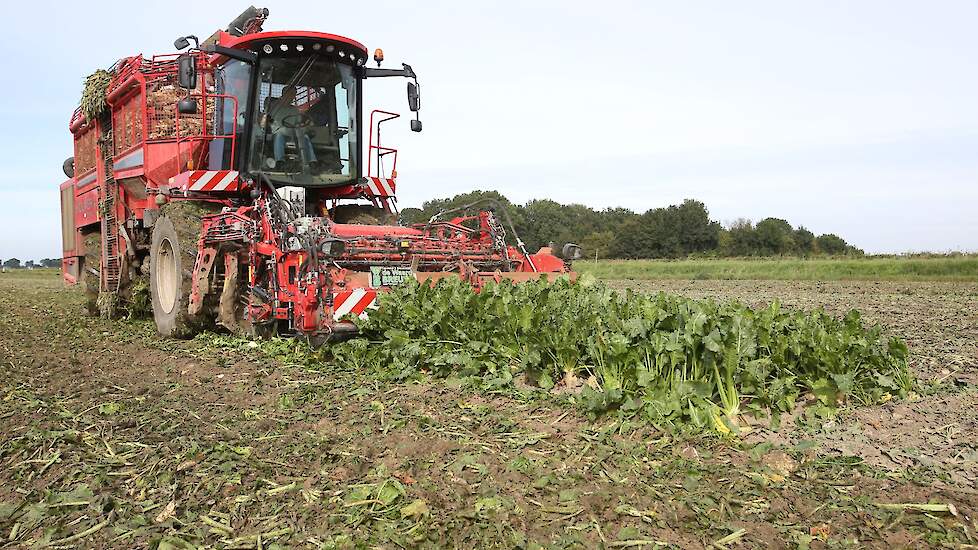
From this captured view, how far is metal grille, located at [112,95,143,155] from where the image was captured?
10281mm

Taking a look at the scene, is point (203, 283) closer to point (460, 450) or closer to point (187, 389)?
point (187, 389)

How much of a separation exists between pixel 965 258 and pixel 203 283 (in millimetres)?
22886

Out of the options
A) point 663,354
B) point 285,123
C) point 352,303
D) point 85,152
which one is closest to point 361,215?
point 285,123

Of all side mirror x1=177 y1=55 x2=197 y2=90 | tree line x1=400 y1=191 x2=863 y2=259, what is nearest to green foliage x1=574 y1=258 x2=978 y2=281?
tree line x1=400 y1=191 x2=863 y2=259

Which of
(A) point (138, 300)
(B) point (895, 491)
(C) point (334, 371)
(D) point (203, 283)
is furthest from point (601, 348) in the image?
(A) point (138, 300)

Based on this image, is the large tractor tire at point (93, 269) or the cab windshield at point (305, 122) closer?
the cab windshield at point (305, 122)

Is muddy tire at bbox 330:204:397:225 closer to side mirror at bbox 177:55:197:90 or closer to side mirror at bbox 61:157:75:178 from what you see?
side mirror at bbox 177:55:197:90

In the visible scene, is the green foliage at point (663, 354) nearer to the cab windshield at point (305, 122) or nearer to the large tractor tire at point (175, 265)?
the large tractor tire at point (175, 265)

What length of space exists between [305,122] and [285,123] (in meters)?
0.24

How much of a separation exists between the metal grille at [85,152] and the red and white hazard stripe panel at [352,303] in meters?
7.43

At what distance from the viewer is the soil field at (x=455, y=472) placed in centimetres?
316

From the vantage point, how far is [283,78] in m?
8.84

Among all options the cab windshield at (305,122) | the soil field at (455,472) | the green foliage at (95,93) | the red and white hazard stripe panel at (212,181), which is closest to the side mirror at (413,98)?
the cab windshield at (305,122)

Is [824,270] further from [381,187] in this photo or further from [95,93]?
[95,93]
